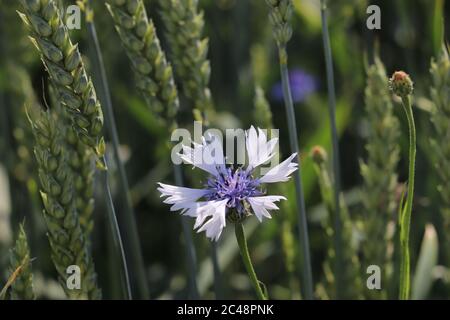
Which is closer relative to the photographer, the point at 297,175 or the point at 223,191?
the point at 223,191

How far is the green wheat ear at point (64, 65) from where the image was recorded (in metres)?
1.40

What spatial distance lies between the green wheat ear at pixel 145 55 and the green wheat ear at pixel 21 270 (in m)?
0.42

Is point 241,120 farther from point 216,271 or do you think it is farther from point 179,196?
point 179,196

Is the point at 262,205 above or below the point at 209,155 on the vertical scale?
below

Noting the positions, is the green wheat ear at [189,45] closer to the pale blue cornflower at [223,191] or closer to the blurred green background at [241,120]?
the pale blue cornflower at [223,191]

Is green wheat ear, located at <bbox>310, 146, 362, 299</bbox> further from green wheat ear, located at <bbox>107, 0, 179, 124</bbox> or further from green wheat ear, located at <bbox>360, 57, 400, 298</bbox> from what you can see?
green wheat ear, located at <bbox>107, 0, 179, 124</bbox>

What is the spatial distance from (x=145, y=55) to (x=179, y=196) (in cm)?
42

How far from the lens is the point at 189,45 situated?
1.80m

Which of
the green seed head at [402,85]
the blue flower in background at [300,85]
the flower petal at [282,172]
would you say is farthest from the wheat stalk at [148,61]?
the blue flower in background at [300,85]

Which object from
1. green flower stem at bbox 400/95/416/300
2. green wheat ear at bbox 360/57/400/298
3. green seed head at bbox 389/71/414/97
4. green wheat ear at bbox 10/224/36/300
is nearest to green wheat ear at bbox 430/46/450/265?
green wheat ear at bbox 360/57/400/298

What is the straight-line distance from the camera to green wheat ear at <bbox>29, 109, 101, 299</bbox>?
1514 millimetres

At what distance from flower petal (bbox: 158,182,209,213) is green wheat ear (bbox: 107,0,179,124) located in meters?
0.35

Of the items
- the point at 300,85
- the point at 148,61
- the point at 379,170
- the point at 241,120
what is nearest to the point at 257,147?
the point at 148,61
